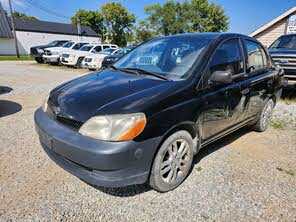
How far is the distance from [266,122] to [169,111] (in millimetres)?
2989

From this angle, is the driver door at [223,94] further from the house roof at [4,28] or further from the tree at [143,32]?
the tree at [143,32]

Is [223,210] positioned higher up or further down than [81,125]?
further down

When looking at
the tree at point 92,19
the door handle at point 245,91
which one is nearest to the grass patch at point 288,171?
the door handle at point 245,91

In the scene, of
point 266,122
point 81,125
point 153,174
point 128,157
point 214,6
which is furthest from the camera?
point 214,6

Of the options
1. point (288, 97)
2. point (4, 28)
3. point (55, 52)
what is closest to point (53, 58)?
point (55, 52)

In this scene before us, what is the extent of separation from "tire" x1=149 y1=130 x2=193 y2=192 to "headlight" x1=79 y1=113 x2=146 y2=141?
1.35ft

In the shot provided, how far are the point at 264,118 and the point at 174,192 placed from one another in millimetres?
2688

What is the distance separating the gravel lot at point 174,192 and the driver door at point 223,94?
0.55m

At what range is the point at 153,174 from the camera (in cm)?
231

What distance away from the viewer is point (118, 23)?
54969 mm

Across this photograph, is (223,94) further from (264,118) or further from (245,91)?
(264,118)

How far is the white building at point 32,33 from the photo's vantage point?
3309cm

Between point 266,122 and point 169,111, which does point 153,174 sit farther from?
point 266,122

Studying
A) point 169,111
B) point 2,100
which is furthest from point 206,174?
point 2,100
